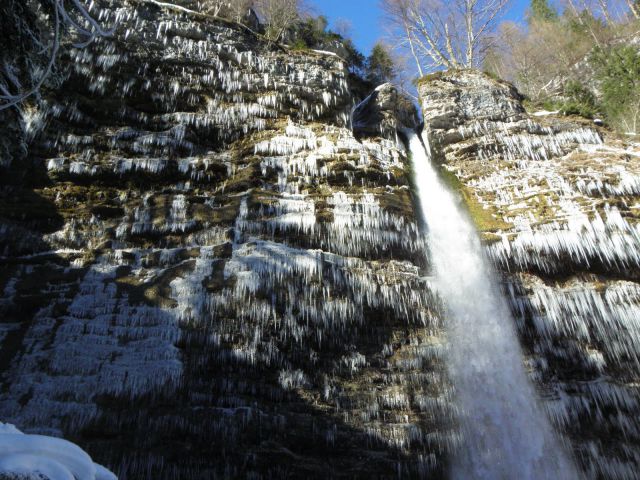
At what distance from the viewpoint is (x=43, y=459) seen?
6.46 ft

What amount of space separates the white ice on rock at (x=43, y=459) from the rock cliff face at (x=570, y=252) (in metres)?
6.91

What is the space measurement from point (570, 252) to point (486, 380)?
271cm

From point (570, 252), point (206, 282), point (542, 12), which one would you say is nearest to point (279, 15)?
point (206, 282)

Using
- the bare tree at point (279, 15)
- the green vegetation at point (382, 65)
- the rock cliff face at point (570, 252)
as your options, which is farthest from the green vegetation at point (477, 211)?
the green vegetation at point (382, 65)

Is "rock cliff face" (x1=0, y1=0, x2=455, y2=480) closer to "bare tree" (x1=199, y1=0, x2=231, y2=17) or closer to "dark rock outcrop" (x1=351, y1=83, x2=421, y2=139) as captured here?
"dark rock outcrop" (x1=351, y1=83, x2=421, y2=139)

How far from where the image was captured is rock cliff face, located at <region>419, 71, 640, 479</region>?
Result: 704 centimetres

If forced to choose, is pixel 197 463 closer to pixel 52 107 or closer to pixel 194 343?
pixel 194 343

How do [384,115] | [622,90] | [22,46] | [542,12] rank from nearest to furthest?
[22,46], [384,115], [622,90], [542,12]

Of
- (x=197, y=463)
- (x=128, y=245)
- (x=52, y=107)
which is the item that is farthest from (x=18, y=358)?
(x=52, y=107)

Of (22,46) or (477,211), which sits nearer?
(22,46)

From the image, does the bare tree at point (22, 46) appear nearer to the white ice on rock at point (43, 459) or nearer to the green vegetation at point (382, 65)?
the white ice on rock at point (43, 459)

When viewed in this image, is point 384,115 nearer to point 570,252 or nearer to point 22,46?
point 570,252

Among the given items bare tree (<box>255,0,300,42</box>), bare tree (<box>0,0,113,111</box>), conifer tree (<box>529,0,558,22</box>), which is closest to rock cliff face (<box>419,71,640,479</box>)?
bare tree (<box>0,0,113,111</box>)

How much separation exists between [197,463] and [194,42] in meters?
8.29
